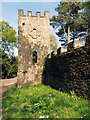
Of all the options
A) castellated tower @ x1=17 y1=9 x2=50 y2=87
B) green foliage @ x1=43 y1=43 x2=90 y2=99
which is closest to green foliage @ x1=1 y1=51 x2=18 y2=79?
castellated tower @ x1=17 y1=9 x2=50 y2=87

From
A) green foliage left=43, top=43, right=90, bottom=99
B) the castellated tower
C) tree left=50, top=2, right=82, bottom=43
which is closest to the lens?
green foliage left=43, top=43, right=90, bottom=99

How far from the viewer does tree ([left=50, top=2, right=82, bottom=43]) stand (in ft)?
58.1

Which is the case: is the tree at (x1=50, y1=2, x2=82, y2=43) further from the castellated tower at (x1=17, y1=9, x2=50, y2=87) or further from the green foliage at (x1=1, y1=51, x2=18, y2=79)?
the green foliage at (x1=1, y1=51, x2=18, y2=79)

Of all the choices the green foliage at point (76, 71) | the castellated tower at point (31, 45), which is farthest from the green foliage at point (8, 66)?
the green foliage at point (76, 71)

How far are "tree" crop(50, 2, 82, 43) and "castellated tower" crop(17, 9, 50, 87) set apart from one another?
10.6m

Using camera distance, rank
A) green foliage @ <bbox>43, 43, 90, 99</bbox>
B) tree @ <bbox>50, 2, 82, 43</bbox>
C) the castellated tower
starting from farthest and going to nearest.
→ tree @ <bbox>50, 2, 82, 43</bbox> → the castellated tower → green foliage @ <bbox>43, 43, 90, 99</bbox>

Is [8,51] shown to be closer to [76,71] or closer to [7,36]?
[7,36]

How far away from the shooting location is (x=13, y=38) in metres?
20.9

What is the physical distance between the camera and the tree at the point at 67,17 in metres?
17.7

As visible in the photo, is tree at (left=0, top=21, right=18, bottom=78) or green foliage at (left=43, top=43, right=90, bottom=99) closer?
green foliage at (left=43, top=43, right=90, bottom=99)

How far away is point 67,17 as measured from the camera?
58.5 ft

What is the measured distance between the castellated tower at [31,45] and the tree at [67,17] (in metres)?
10.6

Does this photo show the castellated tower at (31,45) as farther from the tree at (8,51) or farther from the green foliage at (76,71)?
the tree at (8,51)

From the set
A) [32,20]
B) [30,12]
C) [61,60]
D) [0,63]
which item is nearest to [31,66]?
[61,60]
